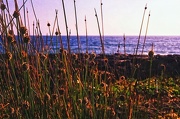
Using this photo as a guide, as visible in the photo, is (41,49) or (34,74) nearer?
(34,74)

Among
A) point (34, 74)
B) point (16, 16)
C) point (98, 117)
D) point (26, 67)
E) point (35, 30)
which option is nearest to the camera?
point (26, 67)

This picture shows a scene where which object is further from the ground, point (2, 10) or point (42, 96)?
point (2, 10)

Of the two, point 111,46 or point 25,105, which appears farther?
point 111,46

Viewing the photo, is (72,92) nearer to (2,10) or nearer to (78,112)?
(78,112)

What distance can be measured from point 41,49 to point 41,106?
2.40 feet

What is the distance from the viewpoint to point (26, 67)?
2029 millimetres

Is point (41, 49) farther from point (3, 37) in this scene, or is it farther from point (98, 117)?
point (98, 117)

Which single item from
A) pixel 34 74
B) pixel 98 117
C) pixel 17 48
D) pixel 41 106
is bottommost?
pixel 98 117

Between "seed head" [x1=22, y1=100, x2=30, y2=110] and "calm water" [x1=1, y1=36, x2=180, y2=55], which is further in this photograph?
"calm water" [x1=1, y1=36, x2=180, y2=55]

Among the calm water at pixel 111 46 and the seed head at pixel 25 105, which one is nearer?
the seed head at pixel 25 105

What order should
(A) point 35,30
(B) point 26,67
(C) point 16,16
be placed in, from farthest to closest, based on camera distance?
(A) point 35,30 → (C) point 16,16 → (B) point 26,67

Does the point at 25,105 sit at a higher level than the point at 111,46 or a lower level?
higher

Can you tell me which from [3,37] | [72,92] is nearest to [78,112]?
[72,92]

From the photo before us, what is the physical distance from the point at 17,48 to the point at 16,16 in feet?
1.04
